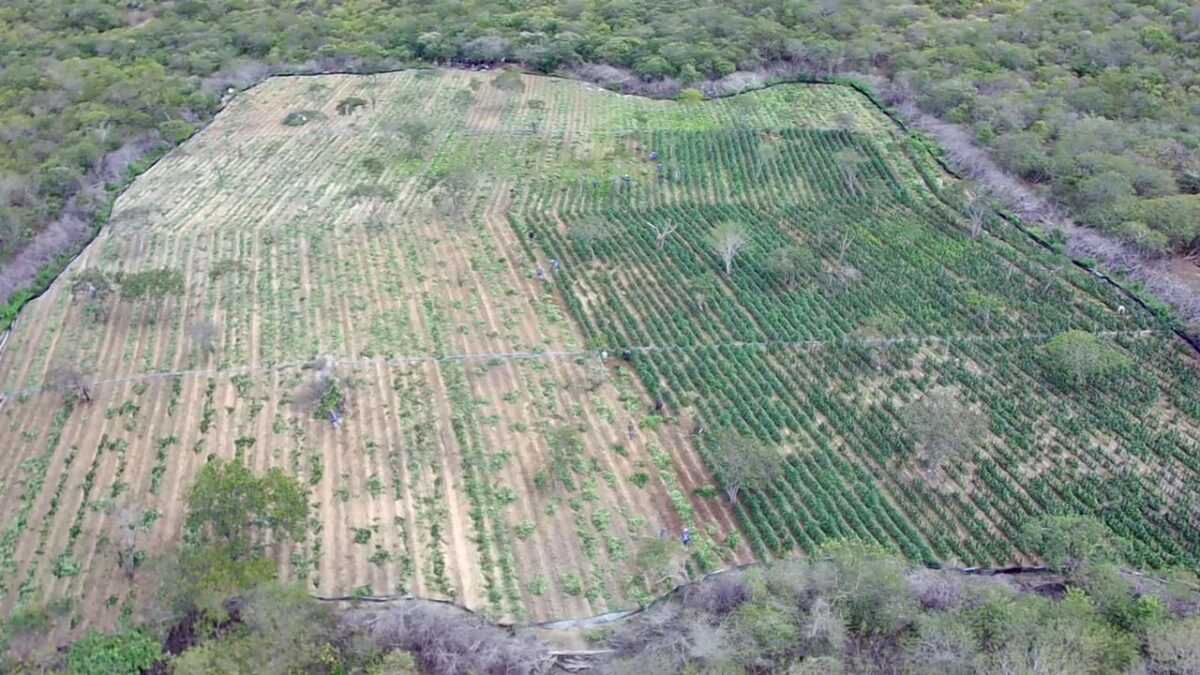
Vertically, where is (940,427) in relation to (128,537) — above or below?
above

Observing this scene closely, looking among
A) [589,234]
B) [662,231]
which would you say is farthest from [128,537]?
[662,231]

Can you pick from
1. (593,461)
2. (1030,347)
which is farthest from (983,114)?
(593,461)

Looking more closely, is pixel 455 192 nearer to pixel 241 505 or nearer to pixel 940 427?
pixel 241 505

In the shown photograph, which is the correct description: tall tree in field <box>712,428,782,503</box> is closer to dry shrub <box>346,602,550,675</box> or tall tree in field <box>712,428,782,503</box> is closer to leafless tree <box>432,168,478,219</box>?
dry shrub <box>346,602,550,675</box>

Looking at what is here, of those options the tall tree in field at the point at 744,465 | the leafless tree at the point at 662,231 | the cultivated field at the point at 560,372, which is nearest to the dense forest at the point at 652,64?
the cultivated field at the point at 560,372

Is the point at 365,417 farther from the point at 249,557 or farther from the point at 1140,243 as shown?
the point at 1140,243

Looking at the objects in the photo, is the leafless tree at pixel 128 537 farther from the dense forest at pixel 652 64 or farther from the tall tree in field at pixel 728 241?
the tall tree in field at pixel 728 241
